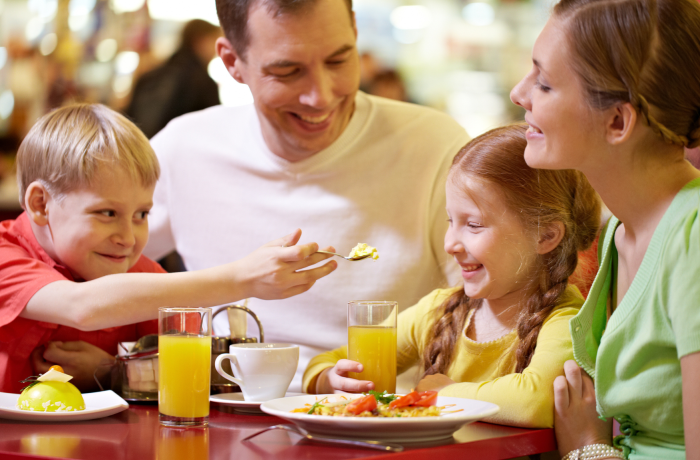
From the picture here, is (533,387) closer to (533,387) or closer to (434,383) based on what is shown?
(533,387)

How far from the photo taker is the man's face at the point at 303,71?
1.71 metres

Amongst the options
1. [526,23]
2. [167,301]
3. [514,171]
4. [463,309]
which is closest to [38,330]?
[167,301]

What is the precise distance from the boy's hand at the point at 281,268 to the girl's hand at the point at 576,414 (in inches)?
17.3

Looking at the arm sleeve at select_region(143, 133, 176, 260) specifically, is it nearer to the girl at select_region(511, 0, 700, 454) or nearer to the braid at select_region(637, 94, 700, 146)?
the girl at select_region(511, 0, 700, 454)

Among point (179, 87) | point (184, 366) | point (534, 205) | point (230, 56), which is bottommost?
point (184, 366)

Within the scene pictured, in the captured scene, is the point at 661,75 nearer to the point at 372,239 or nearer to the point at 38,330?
the point at 372,239

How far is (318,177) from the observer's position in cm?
194

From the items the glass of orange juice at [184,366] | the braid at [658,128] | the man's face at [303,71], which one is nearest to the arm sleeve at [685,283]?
the braid at [658,128]

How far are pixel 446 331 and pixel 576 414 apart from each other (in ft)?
1.24

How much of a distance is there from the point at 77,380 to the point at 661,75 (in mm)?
1148

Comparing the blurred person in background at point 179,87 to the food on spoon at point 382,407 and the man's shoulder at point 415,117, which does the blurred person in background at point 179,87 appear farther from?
the food on spoon at point 382,407

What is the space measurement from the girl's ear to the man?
48 centimetres

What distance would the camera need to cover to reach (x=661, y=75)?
3.30 feet

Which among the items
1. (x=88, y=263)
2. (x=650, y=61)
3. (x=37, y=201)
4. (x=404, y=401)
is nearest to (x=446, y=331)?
(x=404, y=401)
